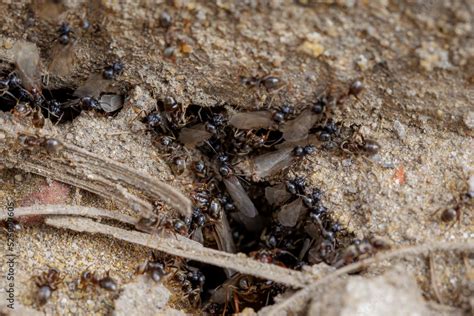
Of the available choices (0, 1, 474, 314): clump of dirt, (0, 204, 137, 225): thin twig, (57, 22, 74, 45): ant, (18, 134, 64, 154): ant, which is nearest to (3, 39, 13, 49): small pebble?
(0, 1, 474, 314): clump of dirt

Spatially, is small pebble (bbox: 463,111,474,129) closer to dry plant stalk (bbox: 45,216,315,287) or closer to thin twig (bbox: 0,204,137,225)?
dry plant stalk (bbox: 45,216,315,287)

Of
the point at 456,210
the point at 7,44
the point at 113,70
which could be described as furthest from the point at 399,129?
the point at 7,44

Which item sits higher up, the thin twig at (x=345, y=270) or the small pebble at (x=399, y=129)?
the small pebble at (x=399, y=129)

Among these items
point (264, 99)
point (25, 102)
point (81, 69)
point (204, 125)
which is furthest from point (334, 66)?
point (25, 102)

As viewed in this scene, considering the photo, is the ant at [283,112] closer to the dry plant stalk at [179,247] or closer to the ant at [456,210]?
the dry plant stalk at [179,247]

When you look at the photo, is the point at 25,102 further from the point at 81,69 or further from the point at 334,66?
the point at 334,66

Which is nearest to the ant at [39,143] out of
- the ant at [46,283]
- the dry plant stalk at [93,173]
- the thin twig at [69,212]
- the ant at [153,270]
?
the dry plant stalk at [93,173]
